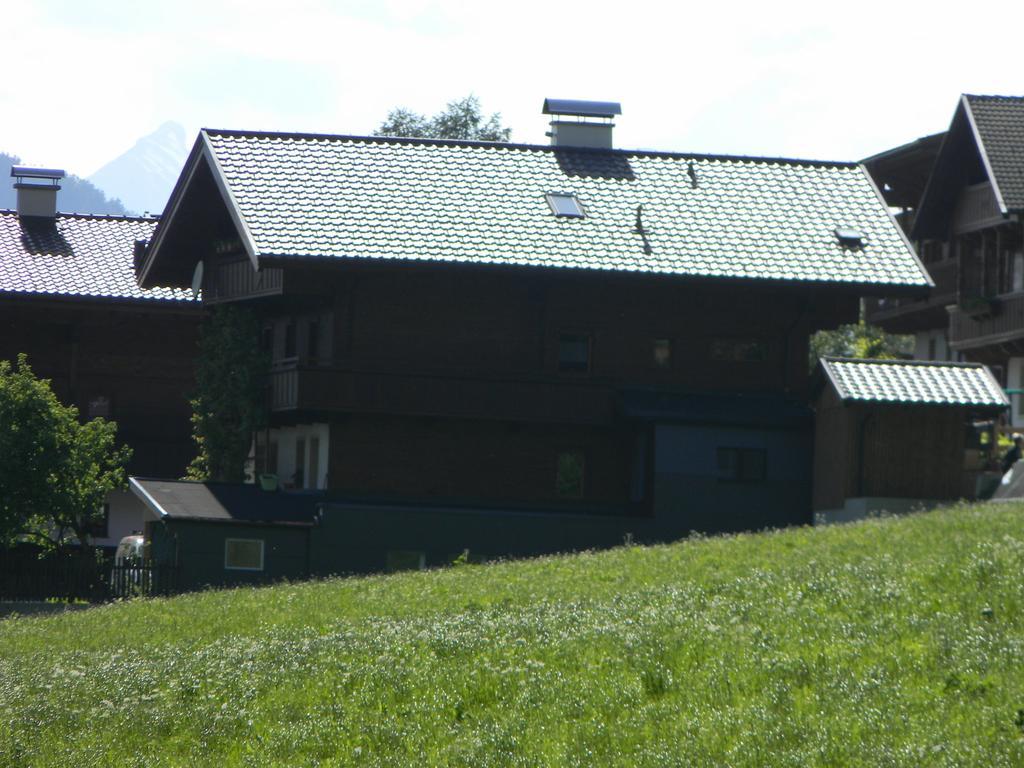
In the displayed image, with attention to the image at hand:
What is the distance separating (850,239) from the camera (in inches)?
1566

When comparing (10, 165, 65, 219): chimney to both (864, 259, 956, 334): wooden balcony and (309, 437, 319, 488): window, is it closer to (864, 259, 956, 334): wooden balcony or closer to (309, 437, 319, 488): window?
(309, 437, 319, 488): window

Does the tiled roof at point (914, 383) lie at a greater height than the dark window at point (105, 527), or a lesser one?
greater

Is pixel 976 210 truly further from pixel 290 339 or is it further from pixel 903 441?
pixel 290 339

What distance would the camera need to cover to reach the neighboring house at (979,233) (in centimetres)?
4947

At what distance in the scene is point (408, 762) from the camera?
14219mm

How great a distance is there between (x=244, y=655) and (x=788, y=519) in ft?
64.8

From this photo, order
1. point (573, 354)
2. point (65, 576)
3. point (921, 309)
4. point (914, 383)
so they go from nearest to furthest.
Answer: point (914, 383) → point (65, 576) → point (573, 354) → point (921, 309)

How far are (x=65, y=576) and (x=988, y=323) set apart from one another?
2792cm

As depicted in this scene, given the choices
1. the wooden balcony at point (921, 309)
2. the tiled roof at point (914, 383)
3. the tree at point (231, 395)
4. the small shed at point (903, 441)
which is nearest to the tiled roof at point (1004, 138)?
the wooden balcony at point (921, 309)

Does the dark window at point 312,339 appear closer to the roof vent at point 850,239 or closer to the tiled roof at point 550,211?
the tiled roof at point 550,211

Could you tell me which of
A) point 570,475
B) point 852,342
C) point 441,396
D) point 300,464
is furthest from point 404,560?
point 852,342

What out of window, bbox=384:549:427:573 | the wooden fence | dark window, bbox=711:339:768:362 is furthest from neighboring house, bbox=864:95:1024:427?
the wooden fence

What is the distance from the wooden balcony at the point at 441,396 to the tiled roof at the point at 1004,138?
16365 millimetres

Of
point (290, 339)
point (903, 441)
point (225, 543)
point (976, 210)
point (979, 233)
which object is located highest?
point (976, 210)
